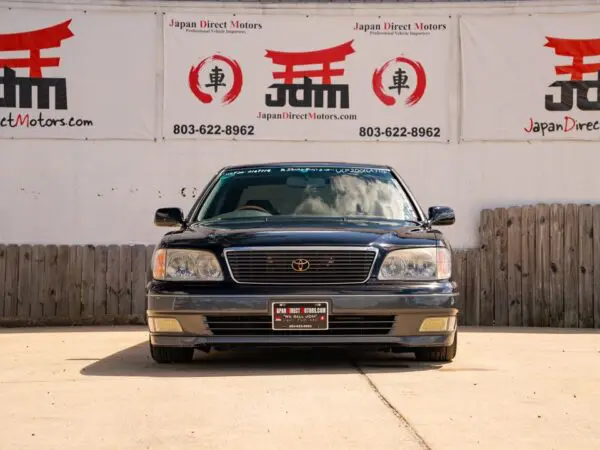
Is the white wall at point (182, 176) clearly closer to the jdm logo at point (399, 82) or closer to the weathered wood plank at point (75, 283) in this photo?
the weathered wood plank at point (75, 283)

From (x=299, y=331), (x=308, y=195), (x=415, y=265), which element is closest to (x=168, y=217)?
(x=308, y=195)

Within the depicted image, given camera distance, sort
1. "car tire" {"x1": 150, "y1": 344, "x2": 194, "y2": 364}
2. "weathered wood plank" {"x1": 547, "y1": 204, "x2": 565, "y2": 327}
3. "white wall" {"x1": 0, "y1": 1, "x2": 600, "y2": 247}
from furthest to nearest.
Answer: "white wall" {"x1": 0, "y1": 1, "x2": 600, "y2": 247}, "weathered wood plank" {"x1": 547, "y1": 204, "x2": 565, "y2": 327}, "car tire" {"x1": 150, "y1": 344, "x2": 194, "y2": 364}

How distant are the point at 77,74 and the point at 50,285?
8.56 feet

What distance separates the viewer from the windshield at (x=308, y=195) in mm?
9008

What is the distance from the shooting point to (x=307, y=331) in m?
7.81

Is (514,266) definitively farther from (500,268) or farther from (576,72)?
(576,72)

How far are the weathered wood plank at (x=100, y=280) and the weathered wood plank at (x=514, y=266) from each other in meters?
4.84

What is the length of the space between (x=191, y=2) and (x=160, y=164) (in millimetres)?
2038

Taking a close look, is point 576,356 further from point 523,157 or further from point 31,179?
point 31,179

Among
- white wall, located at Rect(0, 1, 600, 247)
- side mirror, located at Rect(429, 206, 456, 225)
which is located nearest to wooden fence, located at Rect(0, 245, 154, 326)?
white wall, located at Rect(0, 1, 600, 247)

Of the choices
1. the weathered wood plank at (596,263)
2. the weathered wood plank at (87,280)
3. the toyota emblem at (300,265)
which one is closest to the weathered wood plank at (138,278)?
the weathered wood plank at (87,280)

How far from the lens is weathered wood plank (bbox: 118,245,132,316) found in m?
13.6

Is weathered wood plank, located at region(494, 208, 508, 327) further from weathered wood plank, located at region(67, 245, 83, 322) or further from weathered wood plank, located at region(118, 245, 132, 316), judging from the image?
weathered wood plank, located at region(67, 245, 83, 322)

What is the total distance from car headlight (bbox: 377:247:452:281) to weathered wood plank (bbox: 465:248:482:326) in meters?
5.58
